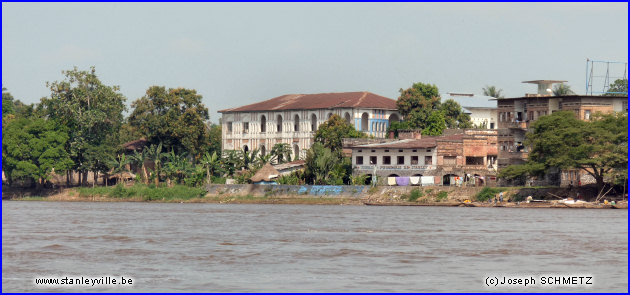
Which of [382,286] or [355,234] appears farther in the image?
[355,234]

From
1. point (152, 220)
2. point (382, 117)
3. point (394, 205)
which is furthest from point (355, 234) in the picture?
point (382, 117)

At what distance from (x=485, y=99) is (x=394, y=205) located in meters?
32.6

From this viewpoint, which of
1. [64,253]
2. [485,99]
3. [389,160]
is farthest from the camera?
[485,99]

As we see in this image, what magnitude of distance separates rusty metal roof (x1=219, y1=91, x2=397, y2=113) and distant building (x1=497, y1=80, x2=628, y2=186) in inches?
624

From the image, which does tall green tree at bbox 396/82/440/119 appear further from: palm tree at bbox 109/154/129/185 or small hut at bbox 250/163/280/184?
palm tree at bbox 109/154/129/185

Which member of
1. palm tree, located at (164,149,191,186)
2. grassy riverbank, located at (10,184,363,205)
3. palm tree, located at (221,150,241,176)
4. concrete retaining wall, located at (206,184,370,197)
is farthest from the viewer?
palm tree, located at (221,150,241,176)

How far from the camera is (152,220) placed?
1700 inches

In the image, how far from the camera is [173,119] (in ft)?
259

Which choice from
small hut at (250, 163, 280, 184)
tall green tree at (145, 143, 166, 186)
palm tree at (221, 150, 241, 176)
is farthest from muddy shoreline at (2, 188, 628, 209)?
palm tree at (221, 150, 241, 176)

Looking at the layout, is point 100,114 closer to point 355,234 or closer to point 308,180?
point 308,180

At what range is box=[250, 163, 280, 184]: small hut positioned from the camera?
6831cm

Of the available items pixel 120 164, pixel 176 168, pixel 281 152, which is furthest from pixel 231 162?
pixel 120 164

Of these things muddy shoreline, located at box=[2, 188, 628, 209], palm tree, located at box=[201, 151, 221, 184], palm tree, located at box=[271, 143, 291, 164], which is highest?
palm tree, located at box=[271, 143, 291, 164]

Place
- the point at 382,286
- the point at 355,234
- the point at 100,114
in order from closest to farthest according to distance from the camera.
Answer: the point at 382,286 < the point at 355,234 < the point at 100,114
